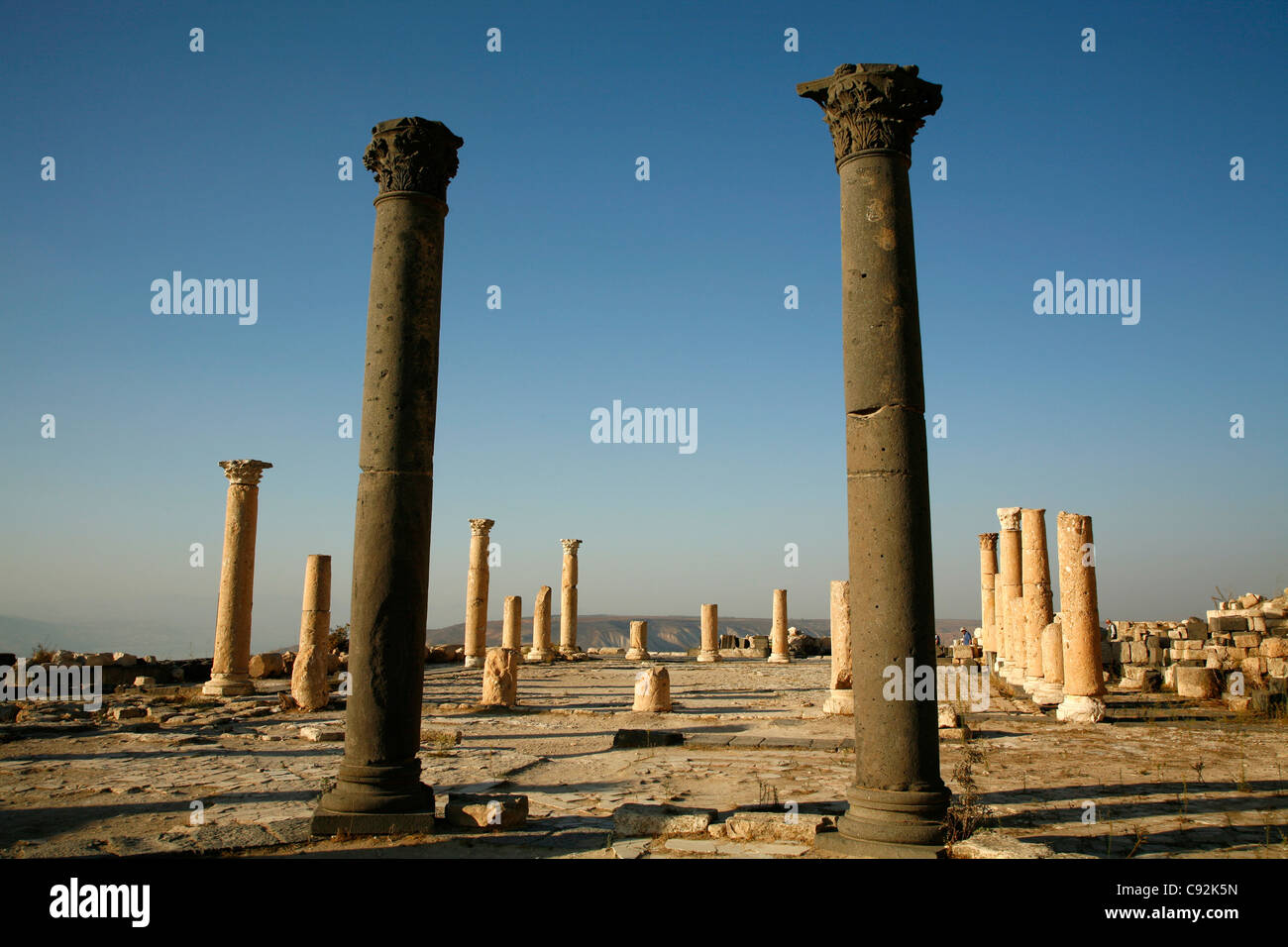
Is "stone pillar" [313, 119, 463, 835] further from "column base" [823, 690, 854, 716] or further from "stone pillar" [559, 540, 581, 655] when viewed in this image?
"stone pillar" [559, 540, 581, 655]

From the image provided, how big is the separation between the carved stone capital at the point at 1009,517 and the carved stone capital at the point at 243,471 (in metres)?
18.0

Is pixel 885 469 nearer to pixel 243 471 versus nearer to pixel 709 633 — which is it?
pixel 243 471

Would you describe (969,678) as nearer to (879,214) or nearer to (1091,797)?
(1091,797)

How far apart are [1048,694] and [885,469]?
1363 centimetres

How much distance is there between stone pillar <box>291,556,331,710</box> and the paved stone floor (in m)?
0.73

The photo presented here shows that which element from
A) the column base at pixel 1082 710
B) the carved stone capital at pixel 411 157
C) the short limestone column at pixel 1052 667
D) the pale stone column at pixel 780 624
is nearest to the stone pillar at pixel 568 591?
the pale stone column at pixel 780 624

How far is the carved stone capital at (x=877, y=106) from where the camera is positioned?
668 cm

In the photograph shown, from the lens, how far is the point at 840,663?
15.6 metres

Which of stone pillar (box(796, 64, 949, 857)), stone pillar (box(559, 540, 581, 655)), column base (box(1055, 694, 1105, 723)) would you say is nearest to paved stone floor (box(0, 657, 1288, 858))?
column base (box(1055, 694, 1105, 723))

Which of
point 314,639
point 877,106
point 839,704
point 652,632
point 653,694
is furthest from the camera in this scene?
point 652,632

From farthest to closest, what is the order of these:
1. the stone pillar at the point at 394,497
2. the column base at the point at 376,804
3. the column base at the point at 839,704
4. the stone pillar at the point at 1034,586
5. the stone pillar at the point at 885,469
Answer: the stone pillar at the point at 1034,586
the column base at the point at 839,704
the stone pillar at the point at 394,497
the column base at the point at 376,804
the stone pillar at the point at 885,469

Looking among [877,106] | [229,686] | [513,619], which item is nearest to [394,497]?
[877,106]

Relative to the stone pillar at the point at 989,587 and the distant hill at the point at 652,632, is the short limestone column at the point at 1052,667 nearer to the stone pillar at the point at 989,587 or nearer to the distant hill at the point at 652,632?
the stone pillar at the point at 989,587
